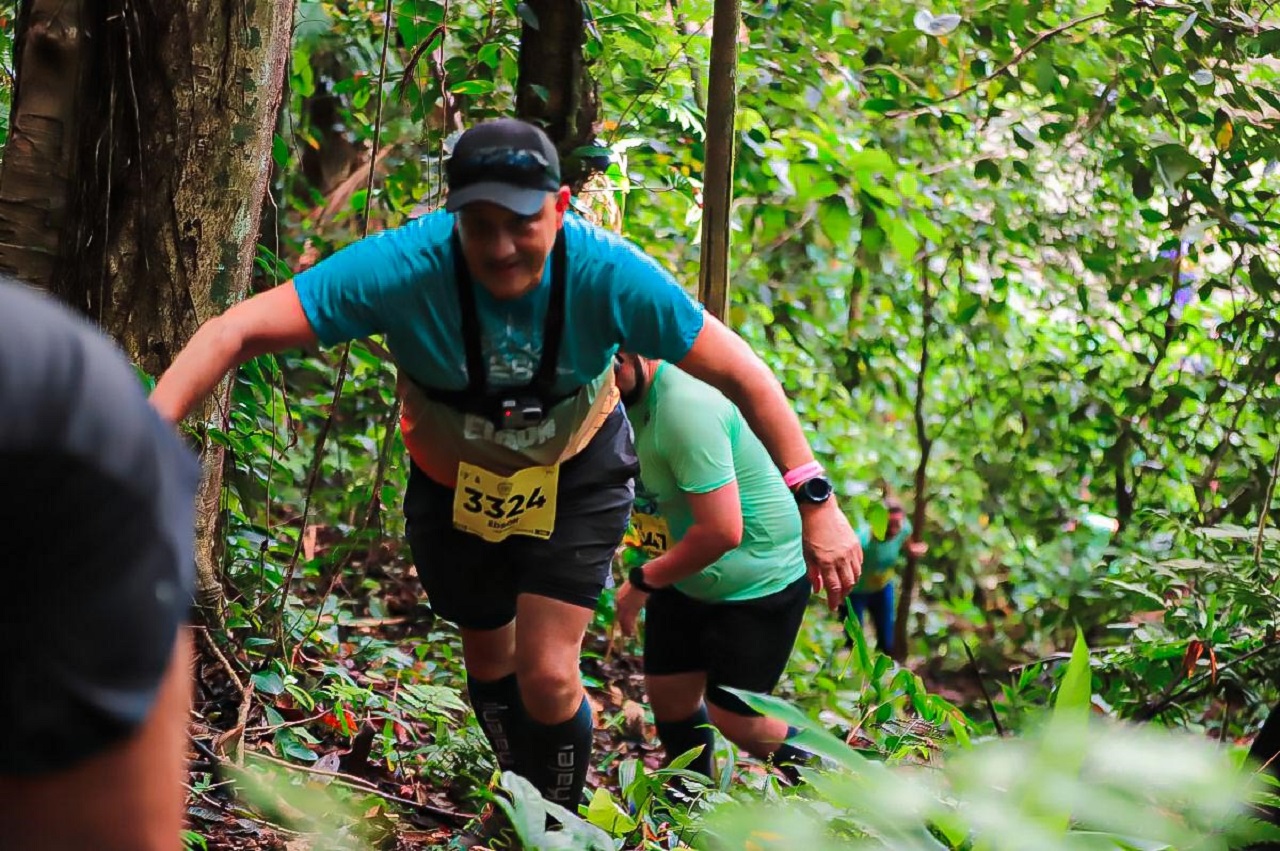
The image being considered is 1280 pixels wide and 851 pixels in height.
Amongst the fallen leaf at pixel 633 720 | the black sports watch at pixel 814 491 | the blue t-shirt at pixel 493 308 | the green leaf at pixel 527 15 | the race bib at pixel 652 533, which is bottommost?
the fallen leaf at pixel 633 720

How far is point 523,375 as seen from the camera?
3.18m

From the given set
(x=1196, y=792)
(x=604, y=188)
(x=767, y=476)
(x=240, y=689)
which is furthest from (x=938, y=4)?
(x=1196, y=792)

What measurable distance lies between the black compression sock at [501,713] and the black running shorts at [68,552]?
9.51 ft

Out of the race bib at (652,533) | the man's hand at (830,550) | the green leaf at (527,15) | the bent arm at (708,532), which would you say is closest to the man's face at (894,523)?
the race bib at (652,533)

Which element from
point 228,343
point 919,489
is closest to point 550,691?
point 228,343

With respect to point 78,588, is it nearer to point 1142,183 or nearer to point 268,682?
point 268,682

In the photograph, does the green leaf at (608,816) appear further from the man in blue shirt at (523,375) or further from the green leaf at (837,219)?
the green leaf at (837,219)

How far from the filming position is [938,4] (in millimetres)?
6152

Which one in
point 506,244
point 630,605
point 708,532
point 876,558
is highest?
point 506,244

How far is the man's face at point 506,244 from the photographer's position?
2971mm

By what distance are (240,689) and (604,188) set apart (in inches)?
83.6

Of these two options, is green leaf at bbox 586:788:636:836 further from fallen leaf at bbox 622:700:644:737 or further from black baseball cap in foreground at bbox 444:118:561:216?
fallen leaf at bbox 622:700:644:737

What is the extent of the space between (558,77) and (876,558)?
4.28 meters

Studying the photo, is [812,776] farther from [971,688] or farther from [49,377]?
[971,688]
